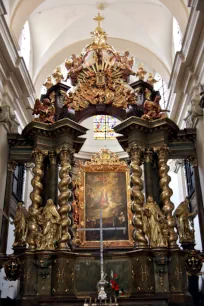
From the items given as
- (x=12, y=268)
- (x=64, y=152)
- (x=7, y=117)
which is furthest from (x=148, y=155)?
(x=12, y=268)

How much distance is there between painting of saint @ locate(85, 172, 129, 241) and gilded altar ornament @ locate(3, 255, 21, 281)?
16.7ft

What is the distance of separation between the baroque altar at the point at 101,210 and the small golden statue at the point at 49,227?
0.07 feet

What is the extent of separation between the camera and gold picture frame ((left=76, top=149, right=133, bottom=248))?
14094 millimetres

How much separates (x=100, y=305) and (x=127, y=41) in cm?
1118

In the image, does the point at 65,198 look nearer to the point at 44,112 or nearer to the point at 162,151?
the point at 44,112

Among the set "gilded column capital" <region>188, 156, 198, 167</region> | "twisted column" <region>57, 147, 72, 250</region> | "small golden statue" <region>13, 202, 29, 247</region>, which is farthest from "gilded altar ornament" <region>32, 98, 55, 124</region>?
"gilded column capital" <region>188, 156, 198, 167</region>

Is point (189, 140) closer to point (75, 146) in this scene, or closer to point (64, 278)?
point (75, 146)

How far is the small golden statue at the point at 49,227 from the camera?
9094 millimetres

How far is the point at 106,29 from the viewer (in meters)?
15.4

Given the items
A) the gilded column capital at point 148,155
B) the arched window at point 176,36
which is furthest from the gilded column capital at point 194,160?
the arched window at point 176,36

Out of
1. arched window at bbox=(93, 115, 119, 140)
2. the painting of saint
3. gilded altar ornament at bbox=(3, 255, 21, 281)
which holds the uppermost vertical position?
arched window at bbox=(93, 115, 119, 140)

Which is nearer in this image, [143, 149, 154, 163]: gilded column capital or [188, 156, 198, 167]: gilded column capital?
[143, 149, 154, 163]: gilded column capital

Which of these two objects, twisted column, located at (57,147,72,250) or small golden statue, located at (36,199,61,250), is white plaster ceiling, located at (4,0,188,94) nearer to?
twisted column, located at (57,147,72,250)

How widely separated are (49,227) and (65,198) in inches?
32.3
